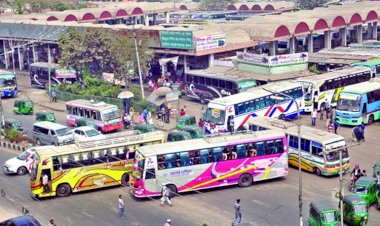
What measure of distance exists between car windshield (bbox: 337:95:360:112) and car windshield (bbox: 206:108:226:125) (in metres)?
7.47

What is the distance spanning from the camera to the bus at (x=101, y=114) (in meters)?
41.4

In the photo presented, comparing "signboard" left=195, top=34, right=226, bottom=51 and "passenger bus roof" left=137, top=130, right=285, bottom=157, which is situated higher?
"signboard" left=195, top=34, right=226, bottom=51

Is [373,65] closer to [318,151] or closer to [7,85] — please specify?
[318,151]

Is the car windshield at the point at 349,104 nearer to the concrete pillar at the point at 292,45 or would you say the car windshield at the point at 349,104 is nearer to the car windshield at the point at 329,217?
the car windshield at the point at 329,217

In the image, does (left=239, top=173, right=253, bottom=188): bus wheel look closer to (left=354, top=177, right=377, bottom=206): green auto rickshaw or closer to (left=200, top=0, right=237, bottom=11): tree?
(left=354, top=177, right=377, bottom=206): green auto rickshaw

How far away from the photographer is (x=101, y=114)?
4144 cm

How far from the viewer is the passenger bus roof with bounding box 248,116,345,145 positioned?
3064cm

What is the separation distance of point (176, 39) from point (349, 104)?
19282 millimetres

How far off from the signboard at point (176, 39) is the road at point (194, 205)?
2295cm

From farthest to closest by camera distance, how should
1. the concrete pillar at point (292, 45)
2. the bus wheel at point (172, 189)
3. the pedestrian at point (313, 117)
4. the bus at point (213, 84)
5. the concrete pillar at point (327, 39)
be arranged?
the concrete pillar at point (327, 39)
the concrete pillar at point (292, 45)
the bus at point (213, 84)
the pedestrian at point (313, 117)
the bus wheel at point (172, 189)

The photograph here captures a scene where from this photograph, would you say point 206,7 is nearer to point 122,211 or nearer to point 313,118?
point 313,118

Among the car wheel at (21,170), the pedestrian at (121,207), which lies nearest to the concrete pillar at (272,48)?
the car wheel at (21,170)

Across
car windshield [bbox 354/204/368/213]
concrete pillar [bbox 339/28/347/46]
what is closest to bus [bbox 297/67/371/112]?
car windshield [bbox 354/204/368/213]

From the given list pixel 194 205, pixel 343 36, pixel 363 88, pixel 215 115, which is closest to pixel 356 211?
pixel 194 205
